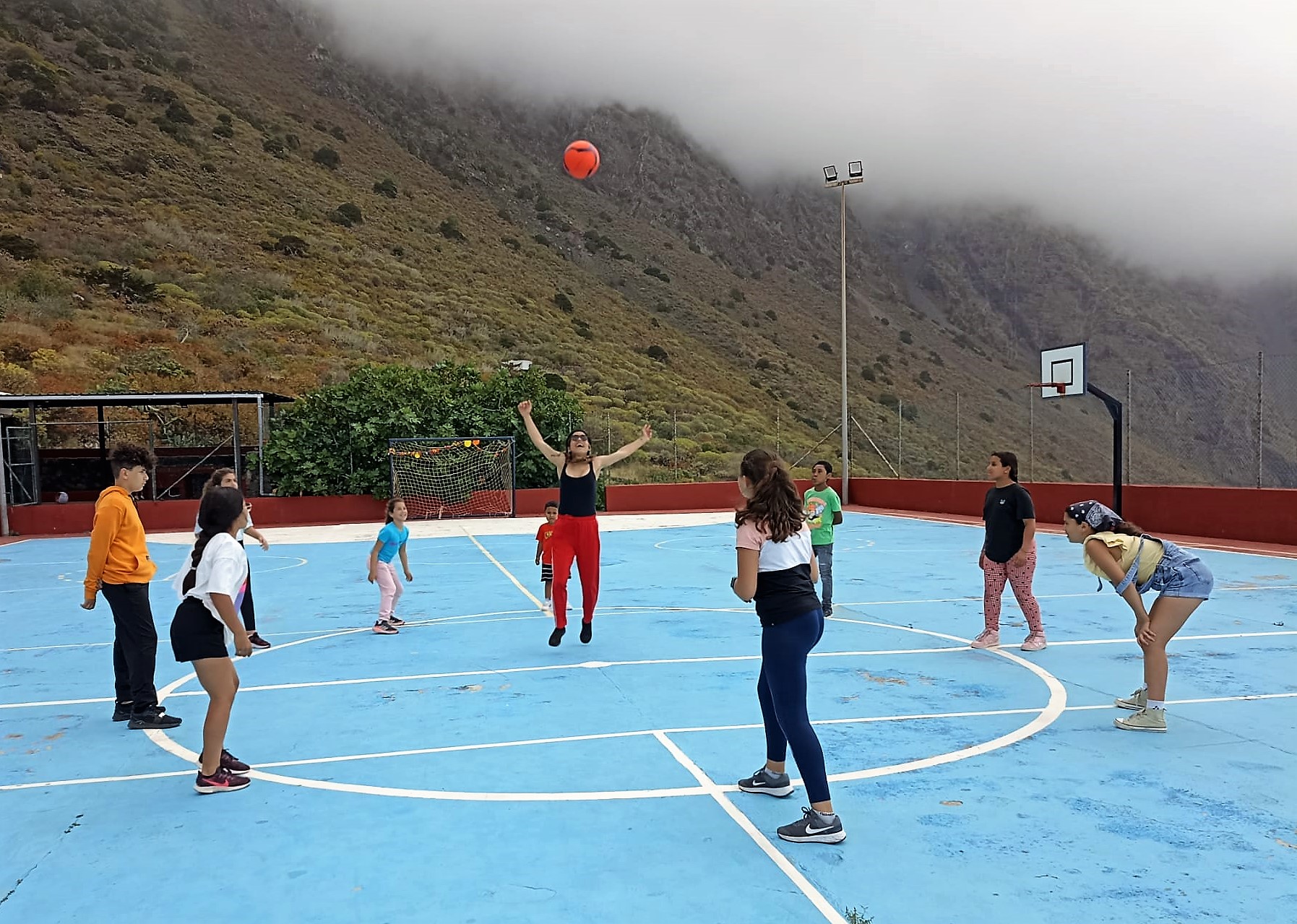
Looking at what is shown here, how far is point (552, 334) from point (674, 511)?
1146 inches

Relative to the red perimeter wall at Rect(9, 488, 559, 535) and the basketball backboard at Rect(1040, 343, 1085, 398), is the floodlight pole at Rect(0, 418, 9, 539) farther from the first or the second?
the basketball backboard at Rect(1040, 343, 1085, 398)

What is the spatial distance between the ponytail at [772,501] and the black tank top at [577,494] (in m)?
4.07

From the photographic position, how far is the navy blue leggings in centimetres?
411

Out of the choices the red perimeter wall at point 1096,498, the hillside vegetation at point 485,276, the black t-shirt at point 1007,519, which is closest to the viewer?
the black t-shirt at point 1007,519

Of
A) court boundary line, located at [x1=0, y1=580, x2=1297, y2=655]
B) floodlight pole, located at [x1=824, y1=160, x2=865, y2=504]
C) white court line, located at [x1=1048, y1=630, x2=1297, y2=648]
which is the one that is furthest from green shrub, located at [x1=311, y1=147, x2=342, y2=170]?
white court line, located at [x1=1048, y1=630, x2=1297, y2=648]

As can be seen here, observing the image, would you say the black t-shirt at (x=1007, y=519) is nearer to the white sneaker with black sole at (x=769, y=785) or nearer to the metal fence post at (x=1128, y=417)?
the white sneaker with black sole at (x=769, y=785)

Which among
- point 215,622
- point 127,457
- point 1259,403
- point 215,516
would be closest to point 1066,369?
point 1259,403

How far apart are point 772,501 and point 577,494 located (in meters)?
4.24

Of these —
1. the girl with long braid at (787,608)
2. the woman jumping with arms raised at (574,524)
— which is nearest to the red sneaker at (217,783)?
the girl with long braid at (787,608)

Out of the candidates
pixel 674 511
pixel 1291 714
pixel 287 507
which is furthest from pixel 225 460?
pixel 1291 714

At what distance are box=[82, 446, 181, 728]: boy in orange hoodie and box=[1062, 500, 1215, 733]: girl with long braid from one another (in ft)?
18.8

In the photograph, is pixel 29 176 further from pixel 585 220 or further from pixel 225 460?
pixel 585 220

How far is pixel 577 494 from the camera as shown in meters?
8.30

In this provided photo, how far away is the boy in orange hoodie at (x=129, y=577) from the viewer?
6023 millimetres
